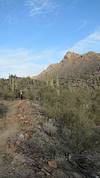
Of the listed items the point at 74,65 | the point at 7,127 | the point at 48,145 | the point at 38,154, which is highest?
the point at 74,65

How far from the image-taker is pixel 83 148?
17703 mm

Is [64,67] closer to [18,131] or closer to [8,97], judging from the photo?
[8,97]

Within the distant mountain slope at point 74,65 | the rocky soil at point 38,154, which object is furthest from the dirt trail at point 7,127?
the distant mountain slope at point 74,65

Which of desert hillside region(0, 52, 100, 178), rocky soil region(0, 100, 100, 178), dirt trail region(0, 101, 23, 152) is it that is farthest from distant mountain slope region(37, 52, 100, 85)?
rocky soil region(0, 100, 100, 178)

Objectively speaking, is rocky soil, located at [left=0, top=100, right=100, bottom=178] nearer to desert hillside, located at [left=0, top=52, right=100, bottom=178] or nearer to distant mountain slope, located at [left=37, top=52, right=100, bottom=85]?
desert hillside, located at [left=0, top=52, right=100, bottom=178]

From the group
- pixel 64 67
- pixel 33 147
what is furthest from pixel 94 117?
pixel 64 67

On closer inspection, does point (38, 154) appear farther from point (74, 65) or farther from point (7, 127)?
point (74, 65)

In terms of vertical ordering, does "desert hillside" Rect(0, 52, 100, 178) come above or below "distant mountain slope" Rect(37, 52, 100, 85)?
below

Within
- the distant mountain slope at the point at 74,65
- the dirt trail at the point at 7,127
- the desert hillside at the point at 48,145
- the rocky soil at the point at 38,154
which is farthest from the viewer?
the distant mountain slope at the point at 74,65

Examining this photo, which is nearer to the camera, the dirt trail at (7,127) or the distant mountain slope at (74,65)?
the dirt trail at (7,127)

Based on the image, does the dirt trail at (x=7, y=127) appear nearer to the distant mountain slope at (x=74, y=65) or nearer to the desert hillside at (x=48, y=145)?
the desert hillside at (x=48, y=145)

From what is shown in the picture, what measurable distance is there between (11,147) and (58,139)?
3599 millimetres

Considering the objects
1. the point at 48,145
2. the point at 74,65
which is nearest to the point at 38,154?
the point at 48,145

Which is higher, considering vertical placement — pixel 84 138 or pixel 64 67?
pixel 64 67
